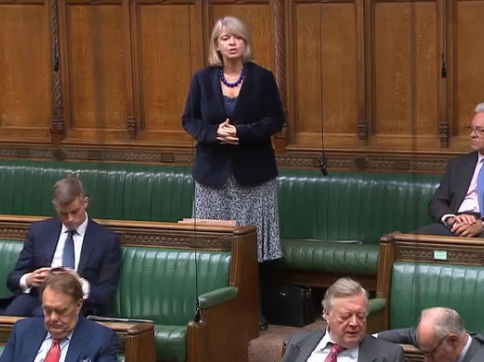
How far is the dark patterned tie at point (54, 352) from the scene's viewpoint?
5254 mm

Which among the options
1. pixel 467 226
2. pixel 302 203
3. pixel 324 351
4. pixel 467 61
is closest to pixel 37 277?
pixel 324 351

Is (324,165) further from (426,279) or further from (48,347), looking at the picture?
(48,347)

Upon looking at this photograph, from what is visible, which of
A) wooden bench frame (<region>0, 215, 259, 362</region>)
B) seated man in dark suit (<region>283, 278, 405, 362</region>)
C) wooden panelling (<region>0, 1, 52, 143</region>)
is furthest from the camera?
wooden panelling (<region>0, 1, 52, 143</region>)

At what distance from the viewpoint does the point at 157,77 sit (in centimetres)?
830

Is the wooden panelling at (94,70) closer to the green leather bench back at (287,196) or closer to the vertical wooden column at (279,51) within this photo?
the green leather bench back at (287,196)

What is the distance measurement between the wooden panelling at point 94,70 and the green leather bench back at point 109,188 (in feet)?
1.22

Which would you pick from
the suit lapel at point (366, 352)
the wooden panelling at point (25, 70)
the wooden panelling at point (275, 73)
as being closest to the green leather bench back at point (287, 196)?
the wooden panelling at point (275, 73)

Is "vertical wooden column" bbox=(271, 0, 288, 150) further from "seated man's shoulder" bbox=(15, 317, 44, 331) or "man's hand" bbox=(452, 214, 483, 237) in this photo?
"seated man's shoulder" bbox=(15, 317, 44, 331)

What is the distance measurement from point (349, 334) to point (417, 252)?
1.07m

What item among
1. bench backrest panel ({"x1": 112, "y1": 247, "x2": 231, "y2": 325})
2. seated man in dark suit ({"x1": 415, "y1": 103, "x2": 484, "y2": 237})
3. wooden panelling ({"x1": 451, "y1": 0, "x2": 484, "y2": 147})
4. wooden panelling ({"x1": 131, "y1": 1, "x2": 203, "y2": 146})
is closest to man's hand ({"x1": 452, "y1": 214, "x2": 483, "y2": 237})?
seated man in dark suit ({"x1": 415, "y1": 103, "x2": 484, "y2": 237})

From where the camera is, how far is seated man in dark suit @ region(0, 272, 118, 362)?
5.20m

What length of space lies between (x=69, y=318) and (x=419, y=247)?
4.80 feet

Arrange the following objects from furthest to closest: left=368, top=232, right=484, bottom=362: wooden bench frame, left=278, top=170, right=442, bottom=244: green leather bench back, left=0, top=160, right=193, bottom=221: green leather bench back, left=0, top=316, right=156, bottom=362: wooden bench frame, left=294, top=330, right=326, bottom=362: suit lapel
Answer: left=0, top=160, right=193, bottom=221: green leather bench back < left=278, top=170, right=442, bottom=244: green leather bench back < left=368, top=232, right=484, bottom=362: wooden bench frame < left=0, top=316, right=156, bottom=362: wooden bench frame < left=294, top=330, right=326, bottom=362: suit lapel

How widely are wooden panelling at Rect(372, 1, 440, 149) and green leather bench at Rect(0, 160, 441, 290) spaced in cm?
39
